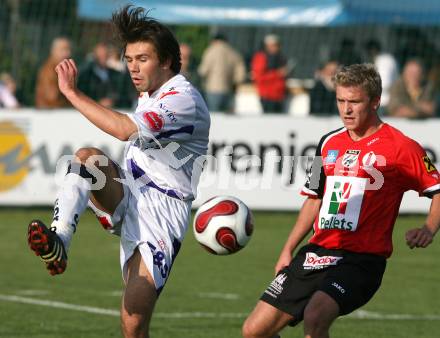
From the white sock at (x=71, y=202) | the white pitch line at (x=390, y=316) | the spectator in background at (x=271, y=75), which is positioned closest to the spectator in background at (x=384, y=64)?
the spectator in background at (x=271, y=75)

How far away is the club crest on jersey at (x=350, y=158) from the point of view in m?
7.33

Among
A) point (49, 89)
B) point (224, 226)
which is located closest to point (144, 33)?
point (224, 226)

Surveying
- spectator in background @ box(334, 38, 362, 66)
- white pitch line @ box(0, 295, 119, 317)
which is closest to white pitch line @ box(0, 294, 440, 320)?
white pitch line @ box(0, 295, 119, 317)

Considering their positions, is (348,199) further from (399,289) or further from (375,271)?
(399,289)

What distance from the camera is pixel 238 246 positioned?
24.8ft

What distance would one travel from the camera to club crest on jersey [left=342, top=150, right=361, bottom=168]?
24.1ft

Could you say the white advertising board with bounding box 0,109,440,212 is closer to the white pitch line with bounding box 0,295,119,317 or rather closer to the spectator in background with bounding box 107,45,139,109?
the spectator in background with bounding box 107,45,139,109

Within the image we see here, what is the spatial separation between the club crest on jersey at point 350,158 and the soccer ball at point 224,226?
0.70 metres

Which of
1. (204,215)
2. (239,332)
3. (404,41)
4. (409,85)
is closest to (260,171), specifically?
(409,85)

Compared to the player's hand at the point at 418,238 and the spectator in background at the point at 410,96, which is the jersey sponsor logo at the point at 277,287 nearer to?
the player's hand at the point at 418,238

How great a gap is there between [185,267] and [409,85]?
7.08m

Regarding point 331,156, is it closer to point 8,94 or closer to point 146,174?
point 146,174

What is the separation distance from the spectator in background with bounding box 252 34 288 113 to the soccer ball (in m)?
13.3

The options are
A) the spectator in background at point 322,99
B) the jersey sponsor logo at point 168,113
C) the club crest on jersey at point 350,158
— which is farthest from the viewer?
the spectator in background at point 322,99
